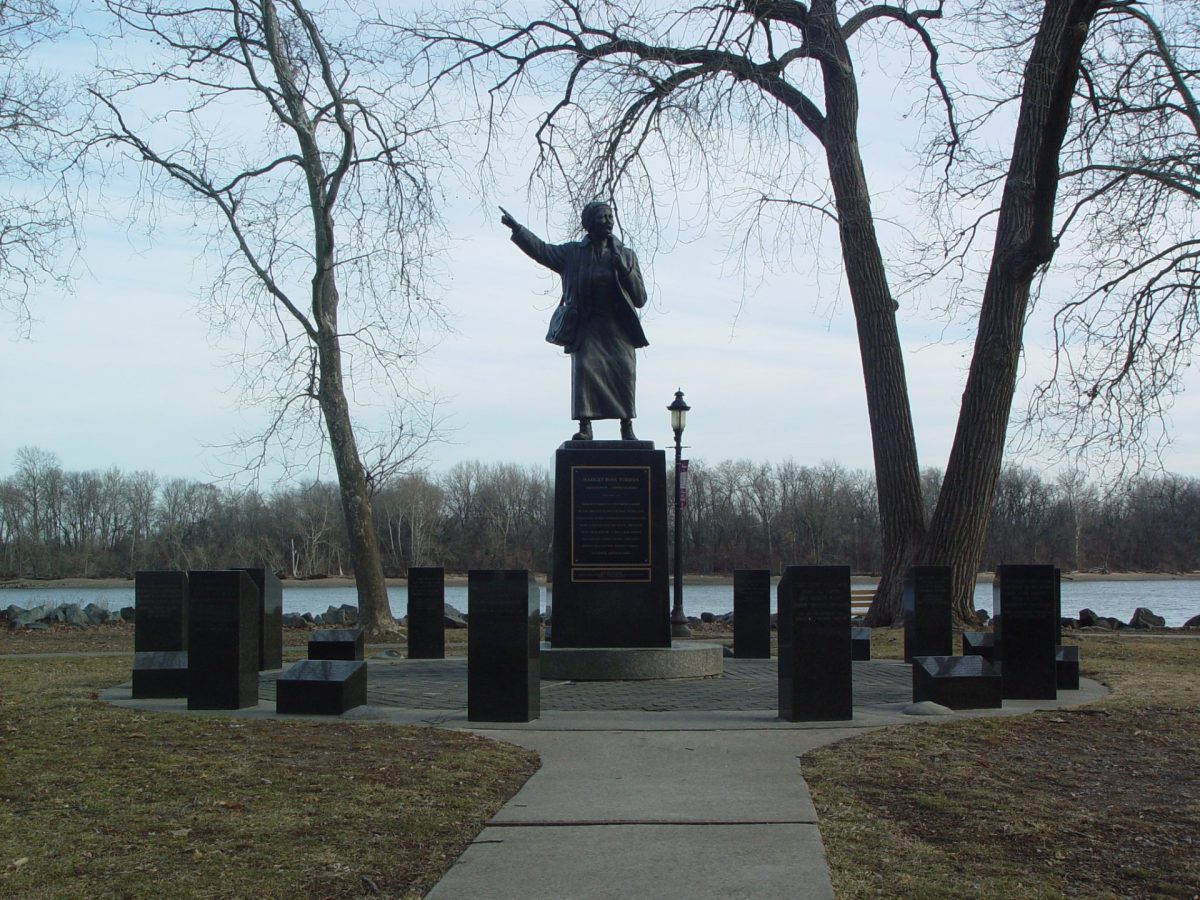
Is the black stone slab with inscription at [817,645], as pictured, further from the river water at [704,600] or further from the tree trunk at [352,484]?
the river water at [704,600]

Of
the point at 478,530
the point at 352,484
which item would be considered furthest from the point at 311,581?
the point at 352,484

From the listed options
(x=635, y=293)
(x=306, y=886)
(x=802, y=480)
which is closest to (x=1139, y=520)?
(x=802, y=480)

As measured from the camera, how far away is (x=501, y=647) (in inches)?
353

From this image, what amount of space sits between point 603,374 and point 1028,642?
5031 millimetres

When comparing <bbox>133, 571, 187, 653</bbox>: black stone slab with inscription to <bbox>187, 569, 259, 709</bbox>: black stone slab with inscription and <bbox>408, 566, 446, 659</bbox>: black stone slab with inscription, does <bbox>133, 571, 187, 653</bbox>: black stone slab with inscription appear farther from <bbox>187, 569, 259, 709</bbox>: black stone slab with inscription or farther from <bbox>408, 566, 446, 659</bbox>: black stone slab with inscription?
<bbox>187, 569, 259, 709</bbox>: black stone slab with inscription

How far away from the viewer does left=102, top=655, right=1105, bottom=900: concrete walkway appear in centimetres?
471

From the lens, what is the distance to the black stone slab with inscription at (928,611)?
12.9m

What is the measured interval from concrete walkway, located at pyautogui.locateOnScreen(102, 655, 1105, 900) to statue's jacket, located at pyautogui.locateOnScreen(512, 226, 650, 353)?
3.87 metres

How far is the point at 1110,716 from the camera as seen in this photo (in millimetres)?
9219

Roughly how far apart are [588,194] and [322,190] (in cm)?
663

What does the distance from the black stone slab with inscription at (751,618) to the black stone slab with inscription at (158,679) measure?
7082 millimetres

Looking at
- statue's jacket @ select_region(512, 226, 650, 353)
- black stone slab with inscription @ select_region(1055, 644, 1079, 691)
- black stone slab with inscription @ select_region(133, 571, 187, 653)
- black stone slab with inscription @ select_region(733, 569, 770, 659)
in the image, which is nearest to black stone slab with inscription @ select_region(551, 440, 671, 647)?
statue's jacket @ select_region(512, 226, 650, 353)

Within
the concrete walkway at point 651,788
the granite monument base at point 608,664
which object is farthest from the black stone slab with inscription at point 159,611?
the granite monument base at point 608,664

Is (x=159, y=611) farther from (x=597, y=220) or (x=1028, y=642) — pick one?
(x=1028, y=642)
